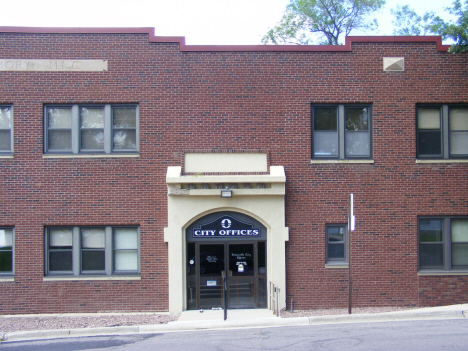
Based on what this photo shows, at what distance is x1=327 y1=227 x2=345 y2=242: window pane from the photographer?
49.0 feet

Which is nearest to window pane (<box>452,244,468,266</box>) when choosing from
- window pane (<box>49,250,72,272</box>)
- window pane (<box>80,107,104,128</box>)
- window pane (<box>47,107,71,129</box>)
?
window pane (<box>80,107,104,128</box>)

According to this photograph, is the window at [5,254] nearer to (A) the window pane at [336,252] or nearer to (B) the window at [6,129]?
(B) the window at [6,129]

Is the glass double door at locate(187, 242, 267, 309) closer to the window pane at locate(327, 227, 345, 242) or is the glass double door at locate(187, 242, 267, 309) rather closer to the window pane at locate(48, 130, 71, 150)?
the window pane at locate(327, 227, 345, 242)

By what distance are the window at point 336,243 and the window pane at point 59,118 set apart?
837cm

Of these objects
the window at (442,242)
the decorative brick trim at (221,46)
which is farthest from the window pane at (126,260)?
the window at (442,242)

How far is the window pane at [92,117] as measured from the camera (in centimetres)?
1495

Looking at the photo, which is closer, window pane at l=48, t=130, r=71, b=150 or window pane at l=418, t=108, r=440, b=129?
window pane at l=48, t=130, r=71, b=150

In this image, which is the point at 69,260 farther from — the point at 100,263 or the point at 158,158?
the point at 158,158

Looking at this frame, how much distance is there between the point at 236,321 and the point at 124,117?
6740mm

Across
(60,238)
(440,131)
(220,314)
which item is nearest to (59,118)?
(60,238)

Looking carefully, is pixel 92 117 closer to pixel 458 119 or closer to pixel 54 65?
pixel 54 65

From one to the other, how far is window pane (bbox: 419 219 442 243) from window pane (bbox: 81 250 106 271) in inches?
374

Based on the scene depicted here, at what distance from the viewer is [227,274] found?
14.7m

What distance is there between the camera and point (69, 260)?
1486 cm
